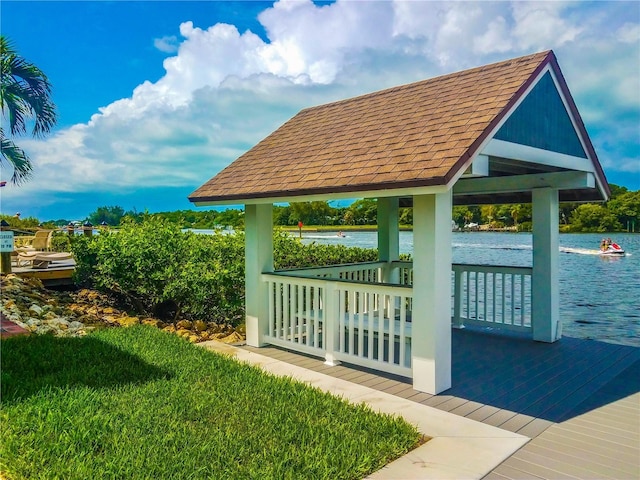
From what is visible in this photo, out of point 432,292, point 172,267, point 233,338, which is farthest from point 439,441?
point 172,267

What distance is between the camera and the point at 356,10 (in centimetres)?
970

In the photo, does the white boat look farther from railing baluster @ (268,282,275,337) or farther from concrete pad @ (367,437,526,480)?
concrete pad @ (367,437,526,480)

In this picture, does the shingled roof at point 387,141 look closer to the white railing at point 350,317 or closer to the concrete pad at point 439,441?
the white railing at point 350,317

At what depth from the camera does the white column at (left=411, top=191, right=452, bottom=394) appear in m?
4.96

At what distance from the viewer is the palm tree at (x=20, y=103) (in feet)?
42.0

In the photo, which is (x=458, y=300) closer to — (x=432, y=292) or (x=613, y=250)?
(x=432, y=292)

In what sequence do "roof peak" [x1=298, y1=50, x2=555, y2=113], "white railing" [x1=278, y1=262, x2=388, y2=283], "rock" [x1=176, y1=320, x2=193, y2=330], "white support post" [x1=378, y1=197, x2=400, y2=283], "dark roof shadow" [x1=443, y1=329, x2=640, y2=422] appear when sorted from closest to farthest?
"dark roof shadow" [x1=443, y1=329, x2=640, y2=422], "roof peak" [x1=298, y1=50, x2=555, y2=113], "white railing" [x1=278, y1=262, x2=388, y2=283], "rock" [x1=176, y1=320, x2=193, y2=330], "white support post" [x1=378, y1=197, x2=400, y2=283]

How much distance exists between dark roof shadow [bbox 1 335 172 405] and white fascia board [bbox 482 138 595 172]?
4.34 meters

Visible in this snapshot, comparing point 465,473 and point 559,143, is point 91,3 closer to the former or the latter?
point 559,143

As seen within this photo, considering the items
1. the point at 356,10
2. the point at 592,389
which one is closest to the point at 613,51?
the point at 356,10

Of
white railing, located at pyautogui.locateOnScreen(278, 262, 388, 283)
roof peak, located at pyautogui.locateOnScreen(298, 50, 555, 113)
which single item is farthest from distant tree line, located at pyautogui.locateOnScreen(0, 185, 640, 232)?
roof peak, located at pyautogui.locateOnScreen(298, 50, 555, 113)

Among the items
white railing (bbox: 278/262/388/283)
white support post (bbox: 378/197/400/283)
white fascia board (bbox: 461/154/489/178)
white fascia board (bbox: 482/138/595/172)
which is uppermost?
white fascia board (bbox: 482/138/595/172)

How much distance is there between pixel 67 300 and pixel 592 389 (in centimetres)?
1092

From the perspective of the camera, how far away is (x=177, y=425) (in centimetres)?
381
